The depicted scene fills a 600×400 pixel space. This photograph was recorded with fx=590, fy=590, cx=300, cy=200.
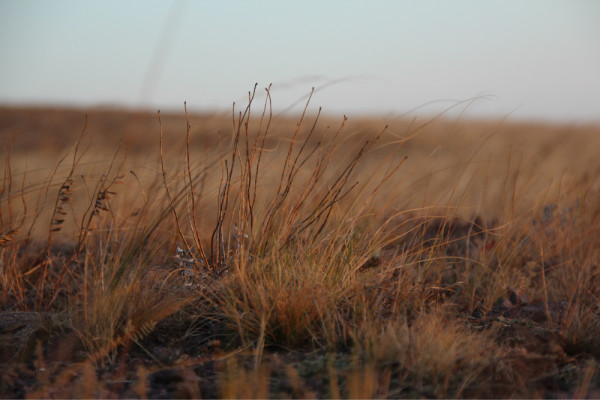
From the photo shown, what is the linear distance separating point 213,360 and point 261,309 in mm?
249

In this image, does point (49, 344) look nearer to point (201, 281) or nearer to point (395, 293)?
point (201, 281)

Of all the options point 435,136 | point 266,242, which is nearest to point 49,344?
point 266,242

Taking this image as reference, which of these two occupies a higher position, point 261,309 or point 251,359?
point 261,309

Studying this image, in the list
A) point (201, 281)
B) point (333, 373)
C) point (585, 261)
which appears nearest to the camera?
point (333, 373)

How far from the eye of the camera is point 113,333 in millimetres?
2098

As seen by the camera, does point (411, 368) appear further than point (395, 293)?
No

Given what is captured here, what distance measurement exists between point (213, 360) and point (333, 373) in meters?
0.45

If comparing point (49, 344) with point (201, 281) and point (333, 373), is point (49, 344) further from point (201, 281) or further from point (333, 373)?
point (333, 373)

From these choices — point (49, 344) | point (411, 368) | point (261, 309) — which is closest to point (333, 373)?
point (411, 368)

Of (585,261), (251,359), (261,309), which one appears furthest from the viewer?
(585,261)

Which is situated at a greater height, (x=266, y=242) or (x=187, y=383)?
(x=266, y=242)

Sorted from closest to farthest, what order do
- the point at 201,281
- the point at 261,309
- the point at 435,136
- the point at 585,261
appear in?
the point at 261,309, the point at 201,281, the point at 585,261, the point at 435,136

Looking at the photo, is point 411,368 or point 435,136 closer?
point 411,368

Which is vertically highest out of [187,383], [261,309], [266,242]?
[266,242]
